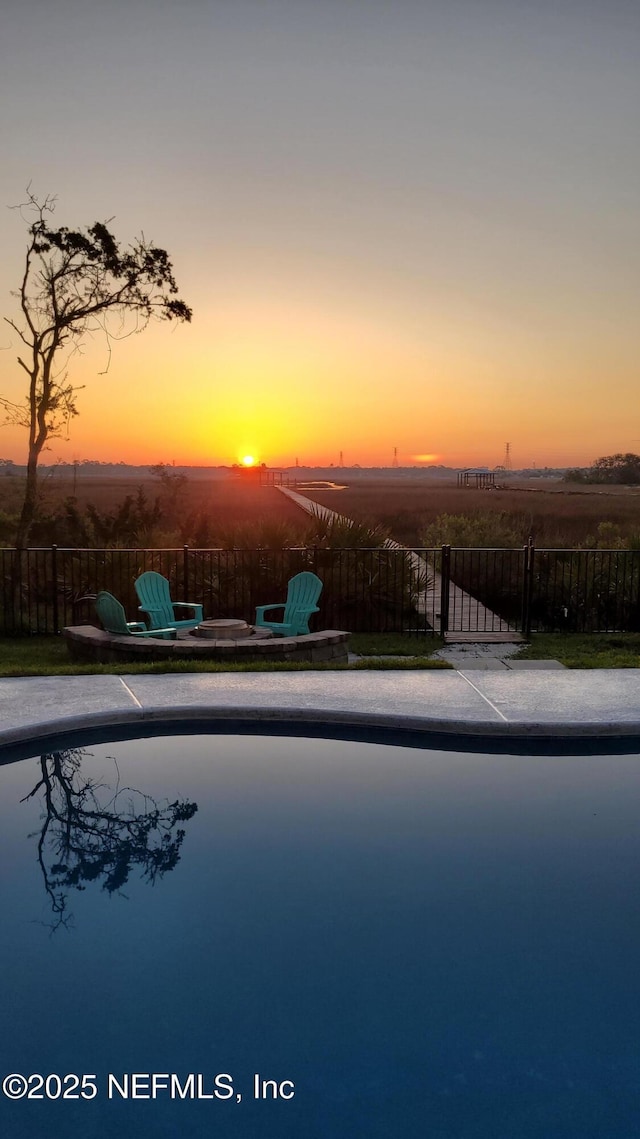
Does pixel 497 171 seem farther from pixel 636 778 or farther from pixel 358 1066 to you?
pixel 358 1066

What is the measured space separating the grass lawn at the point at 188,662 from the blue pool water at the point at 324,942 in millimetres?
2226

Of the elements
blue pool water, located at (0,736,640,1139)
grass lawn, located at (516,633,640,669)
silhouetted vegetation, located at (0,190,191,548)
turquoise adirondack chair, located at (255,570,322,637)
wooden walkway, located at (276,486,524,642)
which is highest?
silhouetted vegetation, located at (0,190,191,548)

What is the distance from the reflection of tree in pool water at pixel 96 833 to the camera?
5129mm

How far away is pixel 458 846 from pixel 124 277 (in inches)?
558

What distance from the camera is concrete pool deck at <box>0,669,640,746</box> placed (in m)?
7.19

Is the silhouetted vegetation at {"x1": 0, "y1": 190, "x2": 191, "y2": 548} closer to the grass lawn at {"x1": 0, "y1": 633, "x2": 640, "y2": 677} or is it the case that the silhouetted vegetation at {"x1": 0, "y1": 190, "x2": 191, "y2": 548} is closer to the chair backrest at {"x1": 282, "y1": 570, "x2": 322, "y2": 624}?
the grass lawn at {"x1": 0, "y1": 633, "x2": 640, "y2": 677}

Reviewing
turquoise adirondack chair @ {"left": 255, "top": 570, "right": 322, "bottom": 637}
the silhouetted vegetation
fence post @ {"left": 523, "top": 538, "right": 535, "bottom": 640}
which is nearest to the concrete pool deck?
turquoise adirondack chair @ {"left": 255, "top": 570, "right": 322, "bottom": 637}

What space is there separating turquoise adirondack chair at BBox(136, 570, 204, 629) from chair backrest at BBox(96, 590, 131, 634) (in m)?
0.59

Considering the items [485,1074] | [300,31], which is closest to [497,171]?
[300,31]

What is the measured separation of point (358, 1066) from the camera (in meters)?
3.50

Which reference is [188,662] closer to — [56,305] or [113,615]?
[113,615]

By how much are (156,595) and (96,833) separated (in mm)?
5393

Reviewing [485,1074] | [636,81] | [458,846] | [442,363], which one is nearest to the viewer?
[485,1074]

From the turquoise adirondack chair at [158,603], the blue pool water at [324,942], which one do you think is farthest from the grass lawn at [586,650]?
the turquoise adirondack chair at [158,603]
